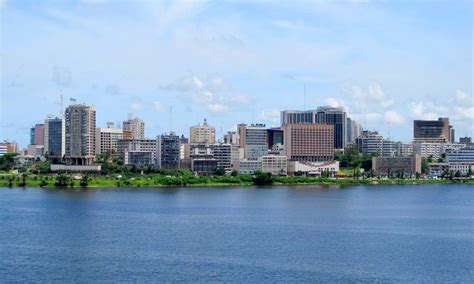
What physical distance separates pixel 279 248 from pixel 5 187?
124ft

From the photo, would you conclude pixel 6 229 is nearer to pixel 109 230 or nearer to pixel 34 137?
pixel 109 230

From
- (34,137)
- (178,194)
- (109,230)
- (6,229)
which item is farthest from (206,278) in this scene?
(34,137)

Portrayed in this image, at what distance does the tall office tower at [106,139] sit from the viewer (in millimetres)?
96213

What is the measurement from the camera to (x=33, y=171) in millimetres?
73812

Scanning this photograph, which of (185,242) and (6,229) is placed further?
(6,229)

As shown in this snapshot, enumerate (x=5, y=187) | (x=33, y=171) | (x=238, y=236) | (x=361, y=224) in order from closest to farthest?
(x=238, y=236)
(x=361, y=224)
(x=5, y=187)
(x=33, y=171)

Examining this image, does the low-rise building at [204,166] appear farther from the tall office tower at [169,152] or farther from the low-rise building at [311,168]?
the low-rise building at [311,168]

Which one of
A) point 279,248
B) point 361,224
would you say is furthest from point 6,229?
point 361,224

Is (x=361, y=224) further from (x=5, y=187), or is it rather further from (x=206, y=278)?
(x=5, y=187)

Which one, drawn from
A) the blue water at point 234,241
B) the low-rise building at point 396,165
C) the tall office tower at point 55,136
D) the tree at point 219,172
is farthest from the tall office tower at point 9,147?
the blue water at point 234,241

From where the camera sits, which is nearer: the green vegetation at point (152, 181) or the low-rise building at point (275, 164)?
the green vegetation at point (152, 181)

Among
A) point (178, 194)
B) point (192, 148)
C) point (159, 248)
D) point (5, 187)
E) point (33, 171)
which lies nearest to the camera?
point (159, 248)

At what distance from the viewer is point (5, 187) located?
189 ft

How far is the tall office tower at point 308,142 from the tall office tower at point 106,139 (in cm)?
2071
